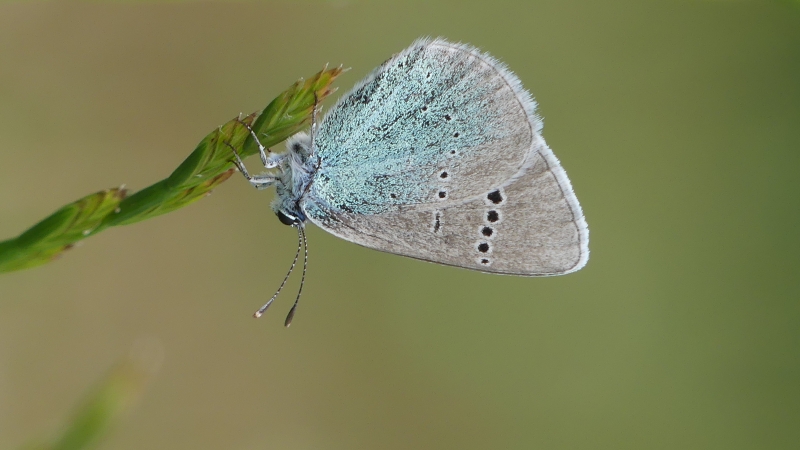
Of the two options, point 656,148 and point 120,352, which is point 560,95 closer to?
point 656,148

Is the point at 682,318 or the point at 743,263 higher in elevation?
the point at 743,263

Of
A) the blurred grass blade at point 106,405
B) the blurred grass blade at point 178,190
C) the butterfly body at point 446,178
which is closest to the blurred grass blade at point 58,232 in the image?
the blurred grass blade at point 178,190

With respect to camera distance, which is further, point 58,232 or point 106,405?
point 106,405

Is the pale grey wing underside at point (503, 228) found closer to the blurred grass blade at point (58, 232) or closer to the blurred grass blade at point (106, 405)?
the blurred grass blade at point (106, 405)

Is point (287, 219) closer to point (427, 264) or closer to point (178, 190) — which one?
point (178, 190)

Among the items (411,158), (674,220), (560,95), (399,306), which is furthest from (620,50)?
A: (411,158)

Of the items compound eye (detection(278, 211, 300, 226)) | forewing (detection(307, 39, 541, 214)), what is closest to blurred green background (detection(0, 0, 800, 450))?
compound eye (detection(278, 211, 300, 226))

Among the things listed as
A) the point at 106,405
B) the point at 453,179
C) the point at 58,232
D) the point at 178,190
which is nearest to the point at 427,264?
the point at 453,179
